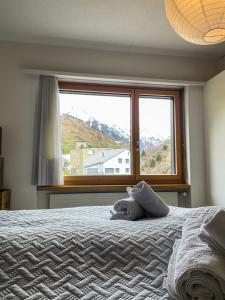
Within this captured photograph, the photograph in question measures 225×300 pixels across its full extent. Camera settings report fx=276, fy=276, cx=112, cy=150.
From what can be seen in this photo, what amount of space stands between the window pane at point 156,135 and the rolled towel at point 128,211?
165cm

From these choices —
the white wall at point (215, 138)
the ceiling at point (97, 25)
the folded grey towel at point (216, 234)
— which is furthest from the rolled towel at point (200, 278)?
the white wall at point (215, 138)

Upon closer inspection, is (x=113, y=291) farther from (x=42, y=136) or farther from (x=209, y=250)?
(x=42, y=136)

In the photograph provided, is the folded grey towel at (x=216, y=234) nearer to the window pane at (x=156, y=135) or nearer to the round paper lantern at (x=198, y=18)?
the round paper lantern at (x=198, y=18)

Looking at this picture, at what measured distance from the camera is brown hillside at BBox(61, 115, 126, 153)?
3148mm

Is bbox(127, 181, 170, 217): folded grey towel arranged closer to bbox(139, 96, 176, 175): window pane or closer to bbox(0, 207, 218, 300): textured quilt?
bbox(0, 207, 218, 300): textured quilt

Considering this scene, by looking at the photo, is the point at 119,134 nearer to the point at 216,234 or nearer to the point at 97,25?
the point at 97,25

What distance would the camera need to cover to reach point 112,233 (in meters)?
1.11

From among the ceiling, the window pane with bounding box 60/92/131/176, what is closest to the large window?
the window pane with bounding box 60/92/131/176

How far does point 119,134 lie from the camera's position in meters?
3.29

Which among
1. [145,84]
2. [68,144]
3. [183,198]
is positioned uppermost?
[145,84]

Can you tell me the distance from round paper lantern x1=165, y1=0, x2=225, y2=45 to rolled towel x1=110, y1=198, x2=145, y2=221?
37.5 inches

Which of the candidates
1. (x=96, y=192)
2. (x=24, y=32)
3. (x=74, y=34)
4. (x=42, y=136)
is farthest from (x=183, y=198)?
(x=24, y=32)

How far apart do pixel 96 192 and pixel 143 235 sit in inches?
76.2

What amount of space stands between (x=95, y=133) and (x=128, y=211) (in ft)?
5.82
